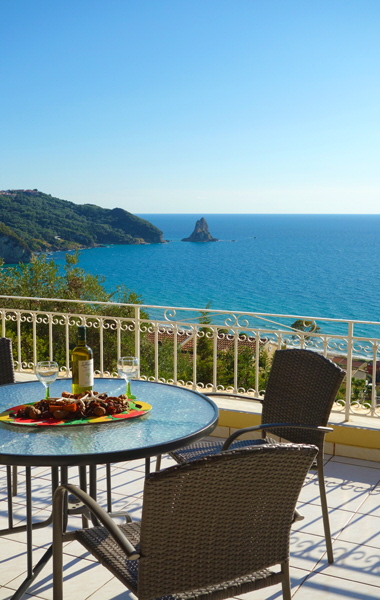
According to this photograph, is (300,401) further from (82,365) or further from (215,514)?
(215,514)

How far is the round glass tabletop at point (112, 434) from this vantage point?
194 centimetres

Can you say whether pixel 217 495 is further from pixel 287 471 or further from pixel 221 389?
pixel 221 389

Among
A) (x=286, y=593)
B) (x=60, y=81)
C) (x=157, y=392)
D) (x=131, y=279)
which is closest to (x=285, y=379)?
(x=157, y=392)

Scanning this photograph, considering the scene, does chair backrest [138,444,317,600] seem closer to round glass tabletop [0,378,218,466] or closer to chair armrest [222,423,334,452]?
round glass tabletop [0,378,218,466]

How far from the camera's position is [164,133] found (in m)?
43.2

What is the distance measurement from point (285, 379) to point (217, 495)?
1.40 m

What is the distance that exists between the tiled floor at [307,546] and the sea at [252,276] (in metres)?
36.8

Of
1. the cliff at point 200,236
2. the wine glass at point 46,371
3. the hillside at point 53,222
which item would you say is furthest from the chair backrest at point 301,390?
the cliff at point 200,236

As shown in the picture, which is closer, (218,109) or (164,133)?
(218,109)

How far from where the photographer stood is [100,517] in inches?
68.9

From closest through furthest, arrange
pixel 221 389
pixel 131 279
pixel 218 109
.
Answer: pixel 221 389
pixel 218 109
pixel 131 279

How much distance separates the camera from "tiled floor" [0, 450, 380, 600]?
2.47m

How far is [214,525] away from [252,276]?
5307cm

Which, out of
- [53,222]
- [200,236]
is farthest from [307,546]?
[200,236]
